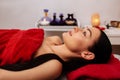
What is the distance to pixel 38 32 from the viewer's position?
5.19 feet

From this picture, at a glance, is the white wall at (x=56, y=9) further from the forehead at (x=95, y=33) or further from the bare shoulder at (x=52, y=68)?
the bare shoulder at (x=52, y=68)

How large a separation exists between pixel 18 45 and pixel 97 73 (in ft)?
1.74

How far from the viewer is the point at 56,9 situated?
8.50ft

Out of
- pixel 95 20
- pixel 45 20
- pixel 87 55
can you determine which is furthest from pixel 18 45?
pixel 95 20

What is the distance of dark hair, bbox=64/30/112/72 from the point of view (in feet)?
4.20

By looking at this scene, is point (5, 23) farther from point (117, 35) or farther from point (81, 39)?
point (81, 39)

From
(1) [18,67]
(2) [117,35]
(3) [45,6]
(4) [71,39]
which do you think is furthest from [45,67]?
(3) [45,6]

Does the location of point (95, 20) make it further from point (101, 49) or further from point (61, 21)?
point (101, 49)

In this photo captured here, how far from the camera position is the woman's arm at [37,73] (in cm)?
112

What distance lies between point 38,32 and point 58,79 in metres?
0.42

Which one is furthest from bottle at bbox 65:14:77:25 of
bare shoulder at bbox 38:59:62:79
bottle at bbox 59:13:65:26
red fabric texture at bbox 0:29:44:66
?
bare shoulder at bbox 38:59:62:79

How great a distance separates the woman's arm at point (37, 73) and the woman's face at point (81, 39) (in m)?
0.19

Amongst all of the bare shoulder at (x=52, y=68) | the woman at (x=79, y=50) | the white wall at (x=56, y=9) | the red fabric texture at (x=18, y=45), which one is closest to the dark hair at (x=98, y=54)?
the woman at (x=79, y=50)

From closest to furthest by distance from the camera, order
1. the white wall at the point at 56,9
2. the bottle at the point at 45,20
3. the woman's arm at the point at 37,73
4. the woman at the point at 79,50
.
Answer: the woman's arm at the point at 37,73
the woman at the point at 79,50
the bottle at the point at 45,20
the white wall at the point at 56,9
